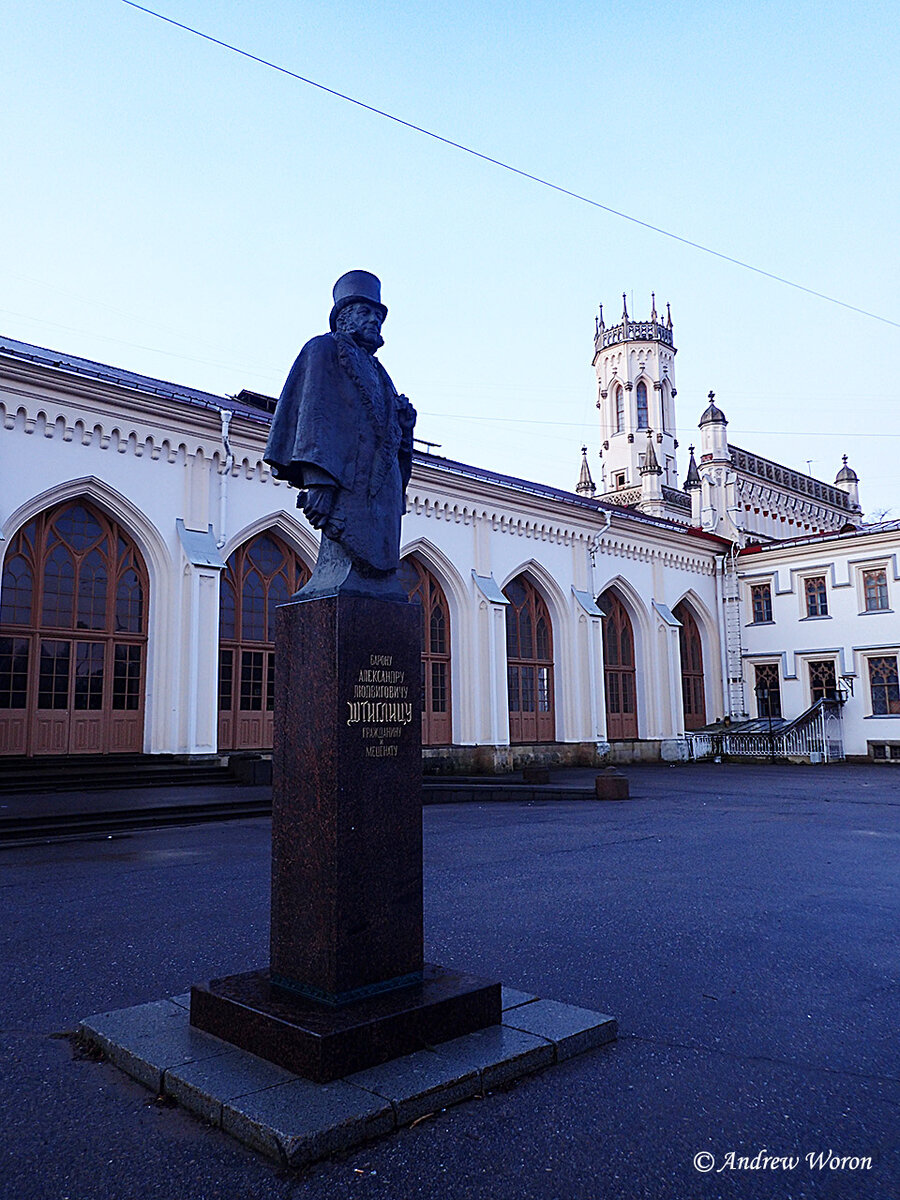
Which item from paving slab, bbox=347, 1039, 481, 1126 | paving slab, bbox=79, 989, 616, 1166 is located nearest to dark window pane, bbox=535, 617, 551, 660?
paving slab, bbox=79, 989, 616, 1166

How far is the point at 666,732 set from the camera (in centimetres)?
2970

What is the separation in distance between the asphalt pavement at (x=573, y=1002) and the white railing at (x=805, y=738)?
2005 cm

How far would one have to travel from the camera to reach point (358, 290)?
4.76m

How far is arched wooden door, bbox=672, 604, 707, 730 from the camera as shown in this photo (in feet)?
106

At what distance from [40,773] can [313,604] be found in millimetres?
12908

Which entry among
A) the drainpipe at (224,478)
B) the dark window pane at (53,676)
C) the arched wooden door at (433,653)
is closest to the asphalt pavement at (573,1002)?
the dark window pane at (53,676)

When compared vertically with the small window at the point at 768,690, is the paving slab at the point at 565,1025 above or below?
below

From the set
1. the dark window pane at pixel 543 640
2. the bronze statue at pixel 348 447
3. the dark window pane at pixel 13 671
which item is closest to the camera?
the bronze statue at pixel 348 447

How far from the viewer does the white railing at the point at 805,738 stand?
28.6 meters

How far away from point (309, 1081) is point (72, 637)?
50.3 ft

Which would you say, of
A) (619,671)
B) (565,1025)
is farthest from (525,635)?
(565,1025)

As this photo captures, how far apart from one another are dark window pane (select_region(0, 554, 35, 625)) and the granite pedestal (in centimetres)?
1409

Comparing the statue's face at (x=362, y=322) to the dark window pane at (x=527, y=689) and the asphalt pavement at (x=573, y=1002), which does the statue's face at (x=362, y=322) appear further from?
the dark window pane at (x=527, y=689)

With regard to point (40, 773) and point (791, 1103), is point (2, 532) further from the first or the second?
point (791, 1103)
